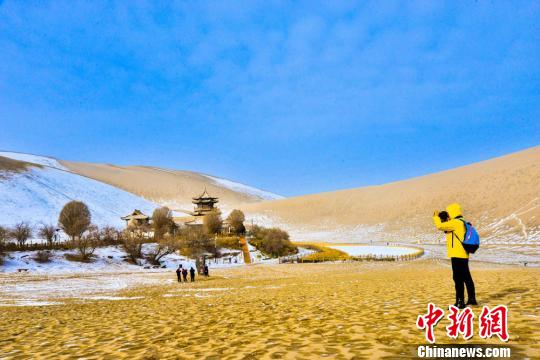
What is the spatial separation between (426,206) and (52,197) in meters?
85.7

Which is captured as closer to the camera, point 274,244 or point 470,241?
point 470,241

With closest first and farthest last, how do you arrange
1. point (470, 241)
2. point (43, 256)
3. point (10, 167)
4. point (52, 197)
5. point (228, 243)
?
point (470, 241) < point (43, 256) < point (228, 243) < point (52, 197) < point (10, 167)

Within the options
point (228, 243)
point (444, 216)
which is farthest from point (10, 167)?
point (444, 216)

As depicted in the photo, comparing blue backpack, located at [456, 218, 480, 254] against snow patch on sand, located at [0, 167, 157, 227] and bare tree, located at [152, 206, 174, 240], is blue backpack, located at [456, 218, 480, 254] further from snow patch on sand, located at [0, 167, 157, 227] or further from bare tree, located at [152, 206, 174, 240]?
snow patch on sand, located at [0, 167, 157, 227]

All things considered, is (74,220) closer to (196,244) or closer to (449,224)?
(196,244)

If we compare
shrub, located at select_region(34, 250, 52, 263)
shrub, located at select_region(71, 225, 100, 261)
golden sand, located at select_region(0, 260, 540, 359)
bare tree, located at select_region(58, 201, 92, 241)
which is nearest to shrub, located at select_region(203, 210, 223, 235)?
bare tree, located at select_region(58, 201, 92, 241)

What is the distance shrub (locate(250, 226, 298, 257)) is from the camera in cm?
5616

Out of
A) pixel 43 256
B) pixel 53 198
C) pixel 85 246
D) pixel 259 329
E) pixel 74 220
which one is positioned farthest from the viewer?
pixel 53 198

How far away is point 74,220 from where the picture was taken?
179ft

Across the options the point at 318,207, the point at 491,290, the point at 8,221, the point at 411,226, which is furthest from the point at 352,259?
the point at 318,207

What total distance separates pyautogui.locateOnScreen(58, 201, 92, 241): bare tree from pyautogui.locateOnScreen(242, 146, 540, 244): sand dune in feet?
168

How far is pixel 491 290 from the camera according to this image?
408 inches

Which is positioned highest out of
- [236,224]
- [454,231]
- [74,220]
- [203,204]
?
[203,204]

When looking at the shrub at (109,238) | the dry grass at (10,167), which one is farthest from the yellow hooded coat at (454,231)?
the dry grass at (10,167)
